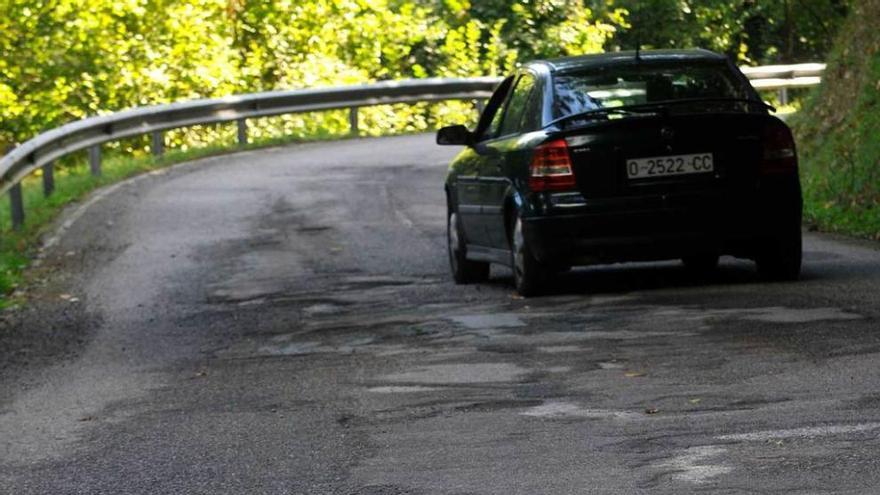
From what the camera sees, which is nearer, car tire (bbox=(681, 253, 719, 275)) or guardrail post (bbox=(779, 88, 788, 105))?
car tire (bbox=(681, 253, 719, 275))

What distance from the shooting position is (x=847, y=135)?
19547 millimetres

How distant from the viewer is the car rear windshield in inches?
502

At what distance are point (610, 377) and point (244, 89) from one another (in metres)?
31.8

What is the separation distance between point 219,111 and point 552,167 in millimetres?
17798

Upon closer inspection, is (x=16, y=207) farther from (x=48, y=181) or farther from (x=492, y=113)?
(x=492, y=113)

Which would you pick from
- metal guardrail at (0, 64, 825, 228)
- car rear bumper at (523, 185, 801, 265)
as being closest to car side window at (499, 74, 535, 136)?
car rear bumper at (523, 185, 801, 265)

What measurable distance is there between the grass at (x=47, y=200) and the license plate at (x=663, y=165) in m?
4.64

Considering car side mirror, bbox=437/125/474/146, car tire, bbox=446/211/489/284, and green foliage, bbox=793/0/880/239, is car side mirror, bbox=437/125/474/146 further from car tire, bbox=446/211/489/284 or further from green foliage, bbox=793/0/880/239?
green foliage, bbox=793/0/880/239

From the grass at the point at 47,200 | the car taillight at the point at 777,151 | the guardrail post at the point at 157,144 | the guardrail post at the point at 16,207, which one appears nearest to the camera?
the car taillight at the point at 777,151

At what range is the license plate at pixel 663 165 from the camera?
12.5 metres

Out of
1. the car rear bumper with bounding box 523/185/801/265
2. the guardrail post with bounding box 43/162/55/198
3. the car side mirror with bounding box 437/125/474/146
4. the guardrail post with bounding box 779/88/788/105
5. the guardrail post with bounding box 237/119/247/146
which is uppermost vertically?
the car side mirror with bounding box 437/125/474/146

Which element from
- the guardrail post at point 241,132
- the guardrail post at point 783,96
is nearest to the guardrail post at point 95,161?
the guardrail post at point 241,132

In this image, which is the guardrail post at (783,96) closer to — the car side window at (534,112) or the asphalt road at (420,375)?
the asphalt road at (420,375)

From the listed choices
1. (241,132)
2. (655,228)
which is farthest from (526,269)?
(241,132)
